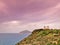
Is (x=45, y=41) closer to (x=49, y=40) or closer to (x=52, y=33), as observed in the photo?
(x=49, y=40)

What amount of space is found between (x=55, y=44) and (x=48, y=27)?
8274mm

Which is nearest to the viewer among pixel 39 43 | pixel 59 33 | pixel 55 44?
pixel 55 44

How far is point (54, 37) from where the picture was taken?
23.8m

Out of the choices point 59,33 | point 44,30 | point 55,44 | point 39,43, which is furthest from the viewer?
point 44,30

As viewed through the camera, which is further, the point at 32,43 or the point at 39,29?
the point at 39,29

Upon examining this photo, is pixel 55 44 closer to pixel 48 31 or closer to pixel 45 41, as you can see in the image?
pixel 45 41

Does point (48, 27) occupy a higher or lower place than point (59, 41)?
higher

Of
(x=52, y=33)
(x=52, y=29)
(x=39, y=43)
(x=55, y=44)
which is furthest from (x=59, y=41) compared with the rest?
(x=52, y=29)

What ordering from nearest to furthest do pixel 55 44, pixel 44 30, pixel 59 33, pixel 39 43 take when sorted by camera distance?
pixel 55 44 < pixel 39 43 < pixel 59 33 < pixel 44 30

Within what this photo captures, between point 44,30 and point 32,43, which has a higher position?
point 44,30

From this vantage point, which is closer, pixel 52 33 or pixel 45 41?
pixel 45 41

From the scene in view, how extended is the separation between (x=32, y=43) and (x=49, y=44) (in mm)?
2860

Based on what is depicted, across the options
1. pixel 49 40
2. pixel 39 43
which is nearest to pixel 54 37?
pixel 49 40

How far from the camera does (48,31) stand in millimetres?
26906
